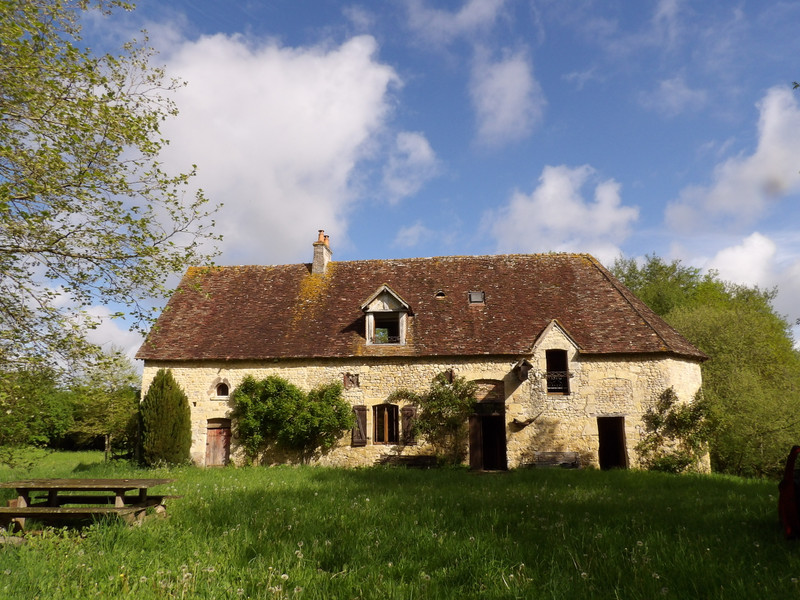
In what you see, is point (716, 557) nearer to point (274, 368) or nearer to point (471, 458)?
point (471, 458)

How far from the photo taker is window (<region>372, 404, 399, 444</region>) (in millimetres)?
17234

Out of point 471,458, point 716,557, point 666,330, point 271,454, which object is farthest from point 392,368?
point 716,557

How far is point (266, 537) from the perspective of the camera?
18.6ft

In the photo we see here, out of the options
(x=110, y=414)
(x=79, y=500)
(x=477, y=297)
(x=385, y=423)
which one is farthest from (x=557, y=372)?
(x=110, y=414)

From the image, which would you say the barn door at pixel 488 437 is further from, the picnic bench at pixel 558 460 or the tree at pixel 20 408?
the tree at pixel 20 408

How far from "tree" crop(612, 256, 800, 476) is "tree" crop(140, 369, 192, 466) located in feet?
57.7

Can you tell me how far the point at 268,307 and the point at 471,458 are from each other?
9.69 metres

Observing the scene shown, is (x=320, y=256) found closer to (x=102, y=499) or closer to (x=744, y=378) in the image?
(x=102, y=499)

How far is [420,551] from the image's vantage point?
5.26 metres

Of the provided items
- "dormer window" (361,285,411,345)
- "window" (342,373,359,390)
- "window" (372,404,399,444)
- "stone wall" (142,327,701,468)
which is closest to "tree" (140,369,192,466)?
"stone wall" (142,327,701,468)

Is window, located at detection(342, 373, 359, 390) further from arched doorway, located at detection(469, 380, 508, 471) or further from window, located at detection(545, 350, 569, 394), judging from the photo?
window, located at detection(545, 350, 569, 394)

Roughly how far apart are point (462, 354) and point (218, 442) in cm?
916

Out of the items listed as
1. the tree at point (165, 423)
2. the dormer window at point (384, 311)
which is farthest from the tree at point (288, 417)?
the dormer window at point (384, 311)

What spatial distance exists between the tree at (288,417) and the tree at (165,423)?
1807mm
